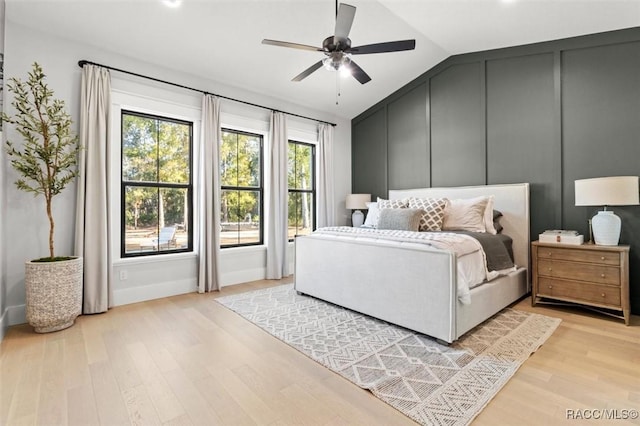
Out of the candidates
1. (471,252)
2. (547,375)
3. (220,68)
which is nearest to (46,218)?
(220,68)

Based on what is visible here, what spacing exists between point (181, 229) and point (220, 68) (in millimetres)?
2086

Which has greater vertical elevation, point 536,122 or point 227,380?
point 536,122

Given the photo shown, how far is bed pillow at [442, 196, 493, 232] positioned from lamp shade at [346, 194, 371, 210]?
5.33ft

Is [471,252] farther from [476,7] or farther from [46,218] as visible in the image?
[46,218]

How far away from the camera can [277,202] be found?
4.62m

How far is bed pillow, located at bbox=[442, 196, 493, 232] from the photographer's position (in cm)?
362

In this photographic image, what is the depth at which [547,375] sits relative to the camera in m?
1.96

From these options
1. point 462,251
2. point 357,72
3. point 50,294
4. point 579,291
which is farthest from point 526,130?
point 50,294

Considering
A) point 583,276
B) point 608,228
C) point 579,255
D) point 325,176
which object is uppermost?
point 325,176

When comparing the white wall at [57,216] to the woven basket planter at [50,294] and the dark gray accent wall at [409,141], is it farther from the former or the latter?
the dark gray accent wall at [409,141]

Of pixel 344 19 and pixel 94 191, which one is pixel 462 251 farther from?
pixel 94 191

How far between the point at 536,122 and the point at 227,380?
4269mm

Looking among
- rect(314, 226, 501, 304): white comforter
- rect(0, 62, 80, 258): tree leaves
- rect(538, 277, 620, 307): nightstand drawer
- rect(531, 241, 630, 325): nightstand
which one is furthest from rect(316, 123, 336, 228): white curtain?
rect(0, 62, 80, 258): tree leaves

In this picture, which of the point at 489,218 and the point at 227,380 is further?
the point at 489,218
